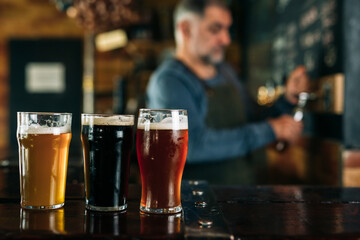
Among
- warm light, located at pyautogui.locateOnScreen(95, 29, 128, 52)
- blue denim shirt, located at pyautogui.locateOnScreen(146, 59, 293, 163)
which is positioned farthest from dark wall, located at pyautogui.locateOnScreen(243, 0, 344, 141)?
warm light, located at pyautogui.locateOnScreen(95, 29, 128, 52)

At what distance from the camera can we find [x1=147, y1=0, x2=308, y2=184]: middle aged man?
206cm

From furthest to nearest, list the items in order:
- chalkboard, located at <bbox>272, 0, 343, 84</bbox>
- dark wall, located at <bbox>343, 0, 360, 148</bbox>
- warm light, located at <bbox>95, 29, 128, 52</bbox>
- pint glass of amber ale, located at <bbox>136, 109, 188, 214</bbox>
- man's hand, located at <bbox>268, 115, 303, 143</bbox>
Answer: warm light, located at <bbox>95, 29, 128, 52</bbox> < man's hand, located at <bbox>268, 115, 303, 143</bbox> < chalkboard, located at <bbox>272, 0, 343, 84</bbox> < dark wall, located at <bbox>343, 0, 360, 148</bbox> < pint glass of amber ale, located at <bbox>136, 109, 188, 214</bbox>

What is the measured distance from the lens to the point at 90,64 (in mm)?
5289

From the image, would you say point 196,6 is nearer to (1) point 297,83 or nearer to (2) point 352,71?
(1) point 297,83

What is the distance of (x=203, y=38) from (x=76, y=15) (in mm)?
788

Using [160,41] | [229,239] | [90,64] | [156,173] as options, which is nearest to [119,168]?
[156,173]

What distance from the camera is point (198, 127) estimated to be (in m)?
2.06

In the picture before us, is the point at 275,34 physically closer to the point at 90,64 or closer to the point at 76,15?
the point at 76,15

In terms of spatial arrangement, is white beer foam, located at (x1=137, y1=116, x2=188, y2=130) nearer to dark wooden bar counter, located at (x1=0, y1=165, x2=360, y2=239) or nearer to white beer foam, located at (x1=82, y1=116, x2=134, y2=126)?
white beer foam, located at (x1=82, y1=116, x2=134, y2=126)

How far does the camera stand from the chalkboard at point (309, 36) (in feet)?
6.04

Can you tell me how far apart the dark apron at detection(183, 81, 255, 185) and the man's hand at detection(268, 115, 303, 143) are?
339 mm

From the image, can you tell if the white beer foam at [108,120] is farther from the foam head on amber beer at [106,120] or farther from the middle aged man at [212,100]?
the middle aged man at [212,100]

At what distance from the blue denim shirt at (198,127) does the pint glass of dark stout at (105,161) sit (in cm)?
125

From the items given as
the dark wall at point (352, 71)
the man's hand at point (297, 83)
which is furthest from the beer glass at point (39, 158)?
the man's hand at point (297, 83)
